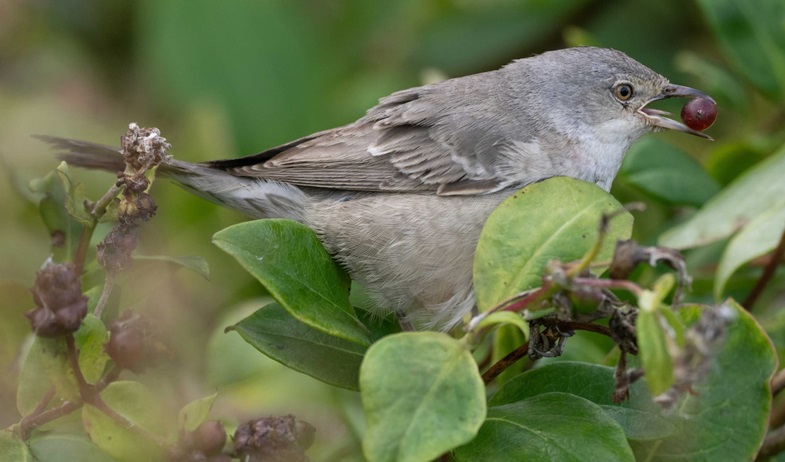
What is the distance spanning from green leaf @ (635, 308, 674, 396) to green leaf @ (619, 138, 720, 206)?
1867mm

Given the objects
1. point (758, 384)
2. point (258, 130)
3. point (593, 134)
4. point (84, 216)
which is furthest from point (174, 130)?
point (758, 384)

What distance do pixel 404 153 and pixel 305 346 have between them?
4.76ft

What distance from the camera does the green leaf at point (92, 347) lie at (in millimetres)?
2131

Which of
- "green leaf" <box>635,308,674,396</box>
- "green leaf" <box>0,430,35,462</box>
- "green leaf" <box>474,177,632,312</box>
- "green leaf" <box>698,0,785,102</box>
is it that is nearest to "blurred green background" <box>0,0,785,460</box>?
A: "green leaf" <box>698,0,785,102</box>

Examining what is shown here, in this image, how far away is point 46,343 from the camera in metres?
2.04

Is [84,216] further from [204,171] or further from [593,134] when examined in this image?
[593,134]

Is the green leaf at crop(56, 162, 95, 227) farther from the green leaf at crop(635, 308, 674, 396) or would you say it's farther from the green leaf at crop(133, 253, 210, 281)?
the green leaf at crop(635, 308, 674, 396)

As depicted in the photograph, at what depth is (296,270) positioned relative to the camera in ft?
7.44

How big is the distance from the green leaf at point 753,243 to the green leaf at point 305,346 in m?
1.17

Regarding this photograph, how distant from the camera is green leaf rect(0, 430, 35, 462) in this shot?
1999 mm

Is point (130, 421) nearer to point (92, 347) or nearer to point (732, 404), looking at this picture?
point (92, 347)

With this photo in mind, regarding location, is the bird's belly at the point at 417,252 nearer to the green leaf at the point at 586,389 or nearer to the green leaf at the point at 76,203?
the green leaf at the point at 586,389

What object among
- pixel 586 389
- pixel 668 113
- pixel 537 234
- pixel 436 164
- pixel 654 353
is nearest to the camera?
pixel 654 353

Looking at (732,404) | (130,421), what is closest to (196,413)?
(130,421)
